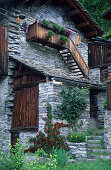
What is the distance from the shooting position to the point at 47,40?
1342cm

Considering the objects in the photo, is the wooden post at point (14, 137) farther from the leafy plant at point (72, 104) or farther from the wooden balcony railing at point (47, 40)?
the wooden balcony railing at point (47, 40)

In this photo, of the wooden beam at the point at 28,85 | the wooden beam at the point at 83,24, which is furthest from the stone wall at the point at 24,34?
the wooden beam at the point at 28,85

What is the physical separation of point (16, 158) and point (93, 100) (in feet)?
31.8

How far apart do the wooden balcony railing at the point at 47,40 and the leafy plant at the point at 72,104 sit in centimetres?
229

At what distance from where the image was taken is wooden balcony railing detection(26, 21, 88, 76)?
13031mm

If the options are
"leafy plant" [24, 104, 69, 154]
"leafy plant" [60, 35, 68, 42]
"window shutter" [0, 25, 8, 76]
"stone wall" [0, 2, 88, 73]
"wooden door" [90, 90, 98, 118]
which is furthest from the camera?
"wooden door" [90, 90, 98, 118]

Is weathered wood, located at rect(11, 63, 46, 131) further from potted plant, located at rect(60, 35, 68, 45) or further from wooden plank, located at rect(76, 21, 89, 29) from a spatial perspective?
wooden plank, located at rect(76, 21, 89, 29)

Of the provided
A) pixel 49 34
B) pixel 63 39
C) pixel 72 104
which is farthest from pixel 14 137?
pixel 63 39

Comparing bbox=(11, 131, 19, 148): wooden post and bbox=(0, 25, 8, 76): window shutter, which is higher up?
bbox=(0, 25, 8, 76): window shutter

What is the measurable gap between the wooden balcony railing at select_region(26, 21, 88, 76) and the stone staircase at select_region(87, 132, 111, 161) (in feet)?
13.1

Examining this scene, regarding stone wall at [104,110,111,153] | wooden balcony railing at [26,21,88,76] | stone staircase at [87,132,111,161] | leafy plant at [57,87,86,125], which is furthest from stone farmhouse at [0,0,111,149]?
stone wall at [104,110,111,153]

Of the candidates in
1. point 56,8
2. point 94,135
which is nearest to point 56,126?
point 94,135

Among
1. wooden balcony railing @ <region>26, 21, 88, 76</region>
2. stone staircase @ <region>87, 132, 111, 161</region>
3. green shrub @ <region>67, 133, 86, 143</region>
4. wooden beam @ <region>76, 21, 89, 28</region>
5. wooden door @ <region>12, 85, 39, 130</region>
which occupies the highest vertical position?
wooden beam @ <region>76, 21, 89, 28</region>

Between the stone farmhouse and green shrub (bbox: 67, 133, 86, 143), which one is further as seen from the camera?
the stone farmhouse
